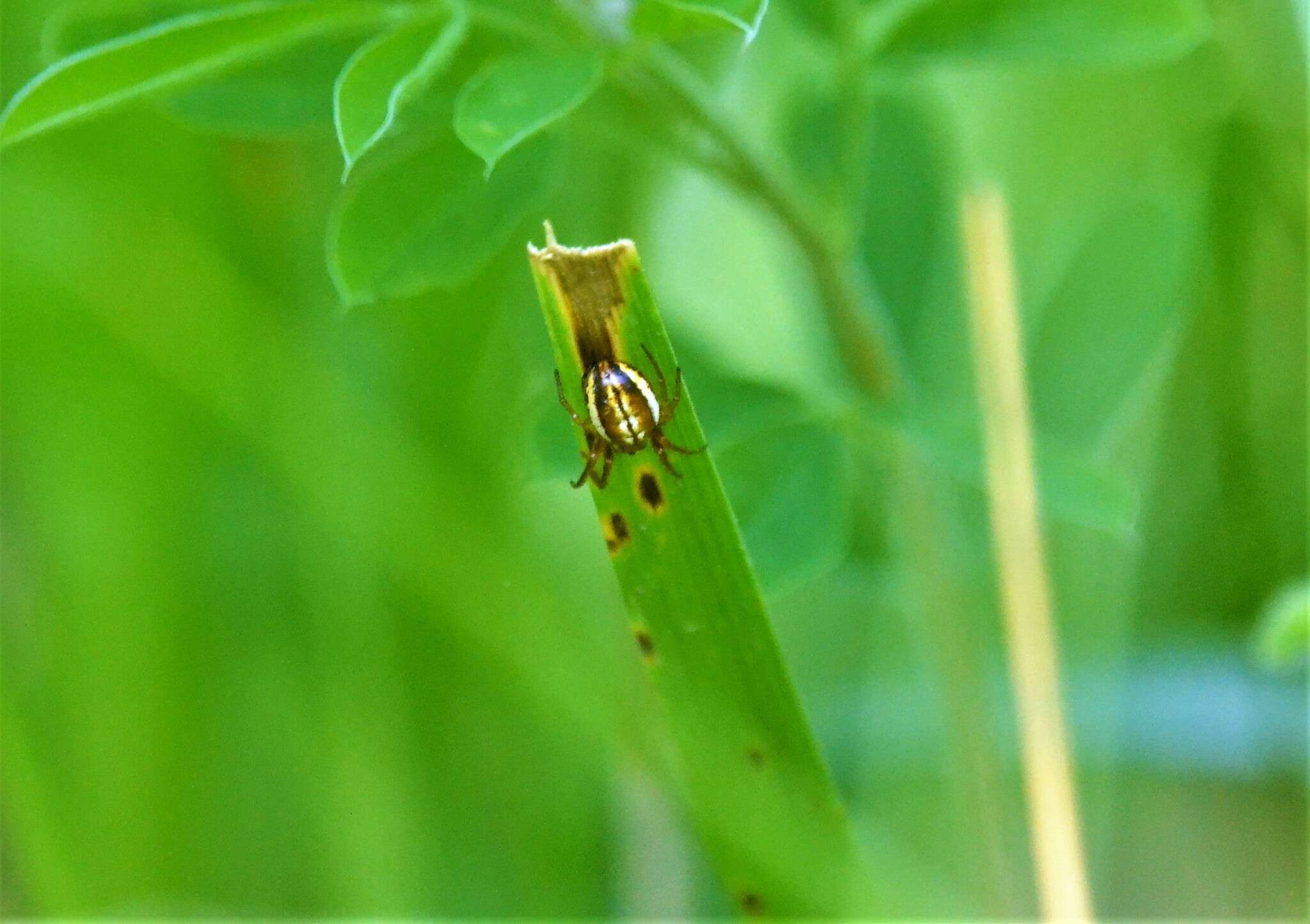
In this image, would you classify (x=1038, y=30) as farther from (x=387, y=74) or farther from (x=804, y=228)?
(x=387, y=74)

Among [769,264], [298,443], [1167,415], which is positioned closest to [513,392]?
[298,443]

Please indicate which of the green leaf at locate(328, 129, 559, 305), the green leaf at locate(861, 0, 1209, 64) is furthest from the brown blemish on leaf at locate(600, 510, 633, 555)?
the green leaf at locate(861, 0, 1209, 64)

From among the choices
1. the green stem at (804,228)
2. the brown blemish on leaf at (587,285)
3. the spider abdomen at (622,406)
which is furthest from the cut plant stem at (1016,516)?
the brown blemish on leaf at (587,285)

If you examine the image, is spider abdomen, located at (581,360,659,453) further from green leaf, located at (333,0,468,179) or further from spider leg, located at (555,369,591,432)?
green leaf, located at (333,0,468,179)

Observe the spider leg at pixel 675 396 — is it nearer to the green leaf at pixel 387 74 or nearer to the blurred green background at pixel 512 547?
the green leaf at pixel 387 74

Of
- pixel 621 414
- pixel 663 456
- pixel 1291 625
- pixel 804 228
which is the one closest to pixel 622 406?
pixel 621 414

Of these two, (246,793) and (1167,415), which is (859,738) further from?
(246,793)
